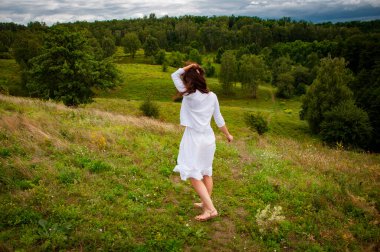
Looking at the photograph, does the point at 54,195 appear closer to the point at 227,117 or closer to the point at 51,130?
the point at 51,130

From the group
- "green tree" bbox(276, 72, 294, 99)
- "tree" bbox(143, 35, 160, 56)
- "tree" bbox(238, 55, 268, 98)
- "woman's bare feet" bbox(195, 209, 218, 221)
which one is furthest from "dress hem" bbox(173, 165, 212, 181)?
"tree" bbox(143, 35, 160, 56)

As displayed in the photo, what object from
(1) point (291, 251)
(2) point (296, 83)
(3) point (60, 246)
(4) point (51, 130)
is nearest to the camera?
(3) point (60, 246)

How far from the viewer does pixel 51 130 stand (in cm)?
1041

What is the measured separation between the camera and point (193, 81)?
568 centimetres

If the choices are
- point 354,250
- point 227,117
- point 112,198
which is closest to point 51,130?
point 112,198

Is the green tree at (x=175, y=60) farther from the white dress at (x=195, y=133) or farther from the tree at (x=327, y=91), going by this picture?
the white dress at (x=195, y=133)

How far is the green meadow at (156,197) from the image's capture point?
5781 mm

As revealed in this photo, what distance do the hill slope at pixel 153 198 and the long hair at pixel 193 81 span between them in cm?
284

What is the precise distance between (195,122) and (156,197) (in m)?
2.62

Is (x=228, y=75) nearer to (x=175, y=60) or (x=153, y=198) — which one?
(x=175, y=60)

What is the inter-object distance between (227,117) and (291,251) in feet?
174

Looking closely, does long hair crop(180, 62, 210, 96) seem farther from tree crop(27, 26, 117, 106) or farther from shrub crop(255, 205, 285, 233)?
tree crop(27, 26, 117, 106)

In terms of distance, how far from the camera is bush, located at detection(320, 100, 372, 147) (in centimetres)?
5019

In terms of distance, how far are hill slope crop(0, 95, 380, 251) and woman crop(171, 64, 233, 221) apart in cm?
115
